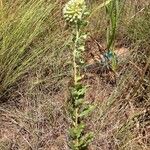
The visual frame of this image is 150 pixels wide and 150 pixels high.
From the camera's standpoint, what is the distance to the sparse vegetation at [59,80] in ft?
6.95

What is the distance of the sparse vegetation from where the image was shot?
2117 mm

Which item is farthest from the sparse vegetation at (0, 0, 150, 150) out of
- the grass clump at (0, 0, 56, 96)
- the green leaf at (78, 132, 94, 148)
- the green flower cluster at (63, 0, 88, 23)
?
the green flower cluster at (63, 0, 88, 23)

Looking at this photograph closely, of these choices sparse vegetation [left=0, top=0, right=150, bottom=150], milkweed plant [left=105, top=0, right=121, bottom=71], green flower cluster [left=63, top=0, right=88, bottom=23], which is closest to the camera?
green flower cluster [left=63, top=0, right=88, bottom=23]

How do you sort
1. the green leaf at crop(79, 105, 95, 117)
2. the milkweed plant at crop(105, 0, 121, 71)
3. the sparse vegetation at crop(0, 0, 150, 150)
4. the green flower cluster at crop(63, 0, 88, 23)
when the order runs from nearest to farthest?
the green flower cluster at crop(63, 0, 88, 23), the green leaf at crop(79, 105, 95, 117), the sparse vegetation at crop(0, 0, 150, 150), the milkweed plant at crop(105, 0, 121, 71)

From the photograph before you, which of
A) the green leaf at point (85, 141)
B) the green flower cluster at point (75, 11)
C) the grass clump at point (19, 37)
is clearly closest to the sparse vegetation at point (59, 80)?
the grass clump at point (19, 37)

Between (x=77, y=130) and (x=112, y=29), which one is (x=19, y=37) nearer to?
(x=112, y=29)

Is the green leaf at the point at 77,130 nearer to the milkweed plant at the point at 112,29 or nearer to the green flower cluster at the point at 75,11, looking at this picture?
the green flower cluster at the point at 75,11

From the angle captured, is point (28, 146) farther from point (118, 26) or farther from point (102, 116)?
point (118, 26)

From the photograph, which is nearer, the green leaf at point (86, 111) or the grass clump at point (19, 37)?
the green leaf at point (86, 111)

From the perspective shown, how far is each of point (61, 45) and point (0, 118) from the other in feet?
1.79

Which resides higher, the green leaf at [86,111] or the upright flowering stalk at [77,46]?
the upright flowering stalk at [77,46]

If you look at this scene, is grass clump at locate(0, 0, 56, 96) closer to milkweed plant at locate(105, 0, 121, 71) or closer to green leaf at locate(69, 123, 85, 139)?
milkweed plant at locate(105, 0, 121, 71)

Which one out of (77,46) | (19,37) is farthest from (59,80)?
(77,46)

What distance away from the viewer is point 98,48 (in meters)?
2.58
